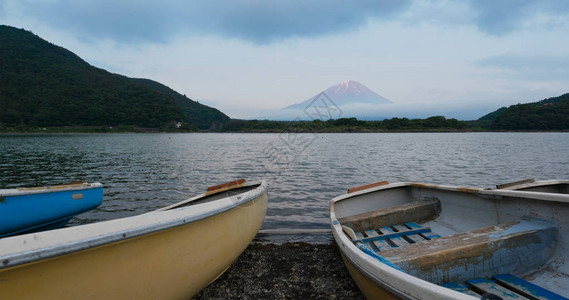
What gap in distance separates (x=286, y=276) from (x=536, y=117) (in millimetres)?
151654

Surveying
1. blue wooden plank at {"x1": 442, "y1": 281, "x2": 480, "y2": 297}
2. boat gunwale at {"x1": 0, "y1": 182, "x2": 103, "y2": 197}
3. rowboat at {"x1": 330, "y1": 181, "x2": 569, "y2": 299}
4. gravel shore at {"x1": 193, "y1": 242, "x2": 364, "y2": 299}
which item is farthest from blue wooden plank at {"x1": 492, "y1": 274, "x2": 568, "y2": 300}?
boat gunwale at {"x1": 0, "y1": 182, "x2": 103, "y2": 197}

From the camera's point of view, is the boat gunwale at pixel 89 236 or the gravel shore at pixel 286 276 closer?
the boat gunwale at pixel 89 236

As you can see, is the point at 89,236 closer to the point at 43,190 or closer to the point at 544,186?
the point at 43,190

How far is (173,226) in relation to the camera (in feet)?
9.71

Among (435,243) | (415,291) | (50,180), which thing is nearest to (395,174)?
(435,243)

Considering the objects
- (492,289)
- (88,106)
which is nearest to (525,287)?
(492,289)

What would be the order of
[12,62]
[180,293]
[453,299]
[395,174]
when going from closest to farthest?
[453,299], [180,293], [395,174], [12,62]

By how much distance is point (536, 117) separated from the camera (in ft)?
370

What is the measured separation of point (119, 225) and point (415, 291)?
2.82m

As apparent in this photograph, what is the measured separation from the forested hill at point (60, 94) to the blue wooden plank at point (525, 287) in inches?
5734

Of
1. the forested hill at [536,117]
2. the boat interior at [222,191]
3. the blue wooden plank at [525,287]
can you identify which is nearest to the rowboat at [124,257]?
the boat interior at [222,191]

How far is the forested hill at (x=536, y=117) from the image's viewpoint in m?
109

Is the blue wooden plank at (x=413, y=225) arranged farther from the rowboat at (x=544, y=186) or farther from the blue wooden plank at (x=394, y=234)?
the rowboat at (x=544, y=186)

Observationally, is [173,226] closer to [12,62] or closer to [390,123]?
[390,123]
